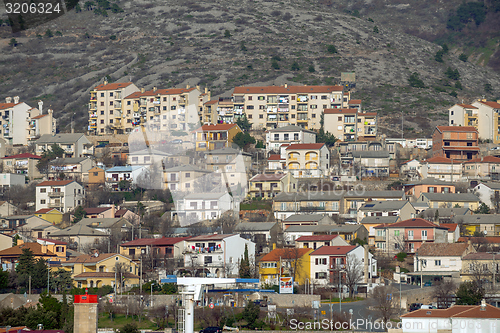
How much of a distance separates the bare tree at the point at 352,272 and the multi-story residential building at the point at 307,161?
23368 mm

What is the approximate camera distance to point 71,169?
79750 millimetres

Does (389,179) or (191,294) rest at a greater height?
(389,179)

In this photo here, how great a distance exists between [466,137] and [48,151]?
4162cm

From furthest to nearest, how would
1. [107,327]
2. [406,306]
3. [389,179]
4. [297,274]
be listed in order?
[389,179] → [297,274] → [406,306] → [107,327]

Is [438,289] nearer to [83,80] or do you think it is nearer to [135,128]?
[135,128]

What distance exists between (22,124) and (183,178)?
88.6 ft

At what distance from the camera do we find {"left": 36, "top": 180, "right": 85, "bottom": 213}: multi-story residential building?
242 feet

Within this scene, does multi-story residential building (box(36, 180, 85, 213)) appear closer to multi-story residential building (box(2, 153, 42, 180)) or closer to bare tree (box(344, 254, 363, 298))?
multi-story residential building (box(2, 153, 42, 180))

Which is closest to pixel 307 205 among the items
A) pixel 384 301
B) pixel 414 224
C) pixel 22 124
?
pixel 414 224

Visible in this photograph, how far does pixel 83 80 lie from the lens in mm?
122500

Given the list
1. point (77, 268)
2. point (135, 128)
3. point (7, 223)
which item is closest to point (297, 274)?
point (77, 268)

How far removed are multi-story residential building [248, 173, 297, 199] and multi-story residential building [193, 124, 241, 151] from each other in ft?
32.0

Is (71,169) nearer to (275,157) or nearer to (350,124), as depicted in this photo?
(275,157)

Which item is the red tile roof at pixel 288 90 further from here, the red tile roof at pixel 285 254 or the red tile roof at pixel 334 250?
the red tile roof at pixel 334 250
